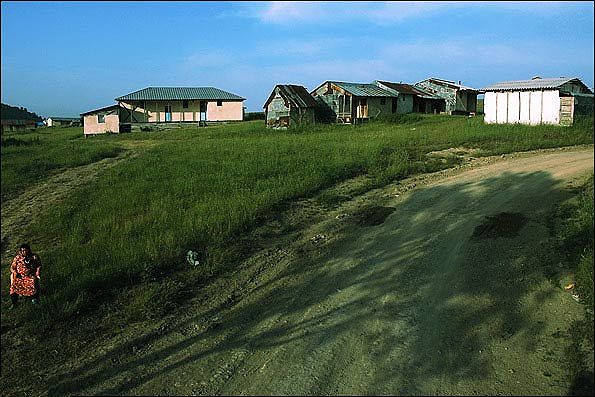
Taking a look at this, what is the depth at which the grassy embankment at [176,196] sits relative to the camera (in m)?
8.49

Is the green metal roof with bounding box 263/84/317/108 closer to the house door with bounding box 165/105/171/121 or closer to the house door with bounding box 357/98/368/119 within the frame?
the house door with bounding box 357/98/368/119

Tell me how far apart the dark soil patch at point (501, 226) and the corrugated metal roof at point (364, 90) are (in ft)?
100

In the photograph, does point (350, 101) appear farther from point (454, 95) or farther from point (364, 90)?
point (454, 95)

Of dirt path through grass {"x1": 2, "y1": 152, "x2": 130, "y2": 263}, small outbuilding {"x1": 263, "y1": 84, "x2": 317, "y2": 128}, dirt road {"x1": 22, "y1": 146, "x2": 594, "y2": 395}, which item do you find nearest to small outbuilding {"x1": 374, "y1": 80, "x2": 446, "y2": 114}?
small outbuilding {"x1": 263, "y1": 84, "x2": 317, "y2": 128}

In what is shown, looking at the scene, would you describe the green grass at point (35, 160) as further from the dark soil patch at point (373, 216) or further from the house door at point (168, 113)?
the house door at point (168, 113)

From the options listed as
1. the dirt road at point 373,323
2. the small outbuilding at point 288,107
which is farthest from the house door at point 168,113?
the dirt road at point 373,323

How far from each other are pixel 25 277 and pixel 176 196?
523 centimetres

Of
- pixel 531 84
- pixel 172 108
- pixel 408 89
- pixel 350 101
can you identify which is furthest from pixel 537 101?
pixel 172 108

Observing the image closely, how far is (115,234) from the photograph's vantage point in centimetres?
1055

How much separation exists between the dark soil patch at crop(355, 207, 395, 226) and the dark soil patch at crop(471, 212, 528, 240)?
2058mm

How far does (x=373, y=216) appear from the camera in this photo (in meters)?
10.8

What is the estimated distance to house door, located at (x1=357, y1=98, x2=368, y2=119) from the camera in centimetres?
4025

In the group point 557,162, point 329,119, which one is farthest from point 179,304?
point 329,119

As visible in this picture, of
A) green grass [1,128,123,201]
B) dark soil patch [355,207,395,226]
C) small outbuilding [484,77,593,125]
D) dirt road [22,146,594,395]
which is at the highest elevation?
small outbuilding [484,77,593,125]
